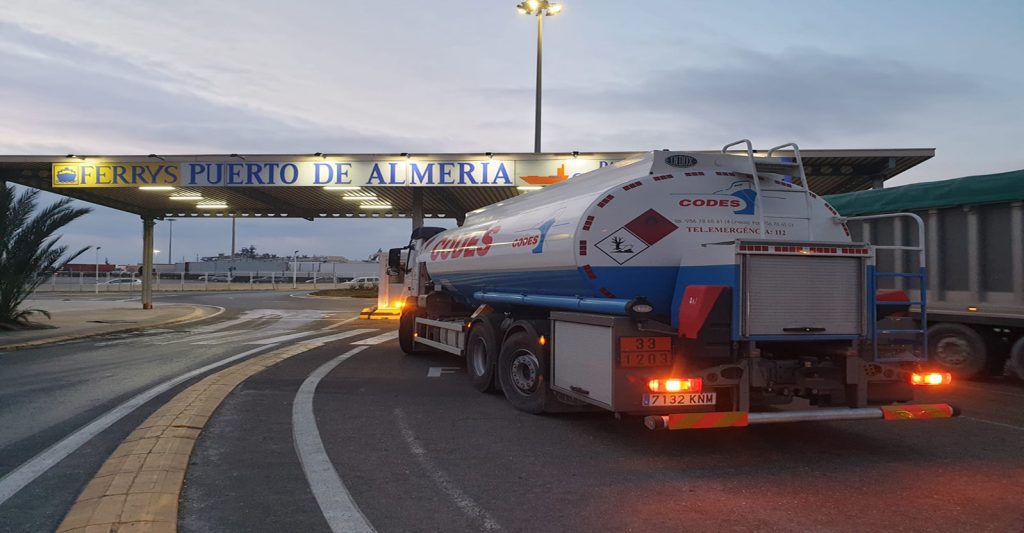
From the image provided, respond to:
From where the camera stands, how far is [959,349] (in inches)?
411

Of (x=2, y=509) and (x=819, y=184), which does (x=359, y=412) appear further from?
(x=819, y=184)

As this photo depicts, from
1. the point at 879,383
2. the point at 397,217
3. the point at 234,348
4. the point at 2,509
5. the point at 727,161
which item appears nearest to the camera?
the point at 2,509

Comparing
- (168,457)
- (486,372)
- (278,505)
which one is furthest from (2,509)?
(486,372)

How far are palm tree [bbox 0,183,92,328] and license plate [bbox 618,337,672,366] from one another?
17.8 meters

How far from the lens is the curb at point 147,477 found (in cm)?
405

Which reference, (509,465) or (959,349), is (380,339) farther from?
(959,349)

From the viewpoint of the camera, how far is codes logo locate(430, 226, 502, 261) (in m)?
9.86

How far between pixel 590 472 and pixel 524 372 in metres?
2.67

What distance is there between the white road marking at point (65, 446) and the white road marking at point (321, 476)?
1.84 metres

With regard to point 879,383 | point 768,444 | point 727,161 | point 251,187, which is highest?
point 251,187

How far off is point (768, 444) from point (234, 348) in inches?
450

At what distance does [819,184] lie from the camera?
2209 cm

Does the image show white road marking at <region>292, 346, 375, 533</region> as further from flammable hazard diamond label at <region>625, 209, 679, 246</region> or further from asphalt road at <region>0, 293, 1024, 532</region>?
flammable hazard diamond label at <region>625, 209, 679, 246</region>

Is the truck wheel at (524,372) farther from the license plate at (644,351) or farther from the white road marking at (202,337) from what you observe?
the white road marking at (202,337)
